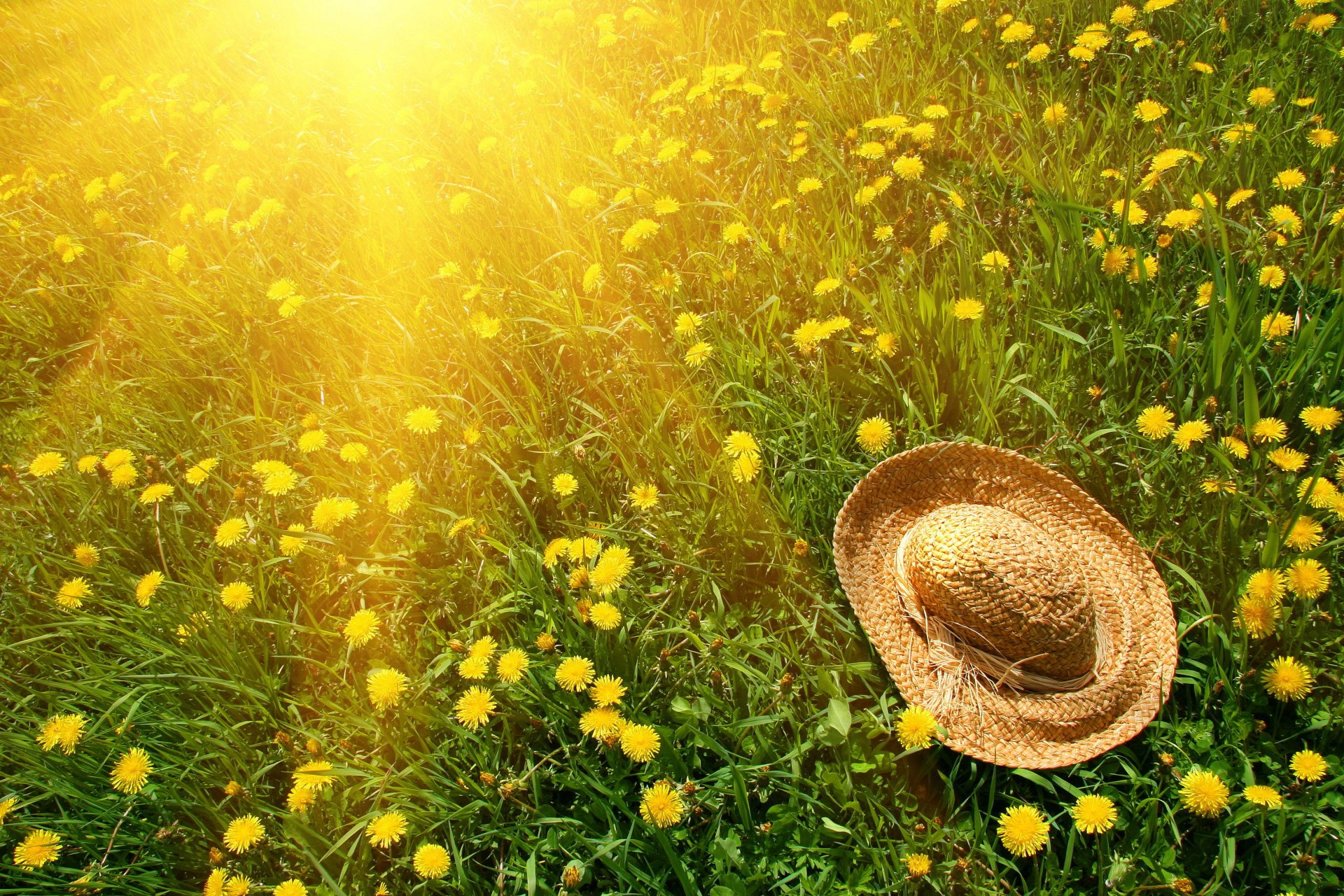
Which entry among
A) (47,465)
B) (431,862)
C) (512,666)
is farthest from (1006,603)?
(47,465)

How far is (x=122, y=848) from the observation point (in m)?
1.62

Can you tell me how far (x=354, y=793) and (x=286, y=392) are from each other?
1.35 metres

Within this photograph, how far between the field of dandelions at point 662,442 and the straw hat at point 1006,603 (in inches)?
3.5

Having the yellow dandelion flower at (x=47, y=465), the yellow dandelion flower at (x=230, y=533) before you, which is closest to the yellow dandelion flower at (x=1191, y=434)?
the yellow dandelion flower at (x=230, y=533)

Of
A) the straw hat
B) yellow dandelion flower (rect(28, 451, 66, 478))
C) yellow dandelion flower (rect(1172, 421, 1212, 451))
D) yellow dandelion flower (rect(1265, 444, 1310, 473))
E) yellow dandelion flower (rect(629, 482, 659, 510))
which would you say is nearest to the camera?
the straw hat

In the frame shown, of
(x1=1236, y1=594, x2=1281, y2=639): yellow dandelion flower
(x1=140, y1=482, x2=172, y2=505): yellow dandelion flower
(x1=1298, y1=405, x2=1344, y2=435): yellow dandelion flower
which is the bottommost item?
(x1=1236, y1=594, x2=1281, y2=639): yellow dandelion flower

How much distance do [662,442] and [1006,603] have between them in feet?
2.97

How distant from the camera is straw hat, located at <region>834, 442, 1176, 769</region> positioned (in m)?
1.45

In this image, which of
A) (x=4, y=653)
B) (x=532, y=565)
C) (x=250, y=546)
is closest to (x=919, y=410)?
(x=532, y=565)

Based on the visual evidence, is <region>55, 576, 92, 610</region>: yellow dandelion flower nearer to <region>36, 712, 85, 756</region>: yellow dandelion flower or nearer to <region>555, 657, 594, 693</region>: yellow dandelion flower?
<region>36, 712, 85, 756</region>: yellow dandelion flower

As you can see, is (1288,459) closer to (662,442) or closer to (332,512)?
(662,442)

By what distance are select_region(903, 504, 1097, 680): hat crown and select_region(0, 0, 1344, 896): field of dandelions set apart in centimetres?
21

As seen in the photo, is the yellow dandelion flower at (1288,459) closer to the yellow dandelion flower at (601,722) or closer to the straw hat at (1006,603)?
the straw hat at (1006,603)

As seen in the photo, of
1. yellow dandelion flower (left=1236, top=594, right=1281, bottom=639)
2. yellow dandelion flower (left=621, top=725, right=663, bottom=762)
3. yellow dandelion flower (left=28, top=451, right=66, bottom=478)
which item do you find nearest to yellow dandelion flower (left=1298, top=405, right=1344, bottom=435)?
yellow dandelion flower (left=1236, top=594, right=1281, bottom=639)
